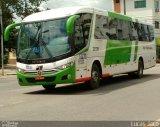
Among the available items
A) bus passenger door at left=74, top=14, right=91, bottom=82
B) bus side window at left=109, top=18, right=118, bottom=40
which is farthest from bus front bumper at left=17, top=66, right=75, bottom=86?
bus side window at left=109, top=18, right=118, bottom=40

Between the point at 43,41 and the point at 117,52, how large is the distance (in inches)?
205

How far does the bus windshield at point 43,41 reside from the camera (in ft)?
53.3

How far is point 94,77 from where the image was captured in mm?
18062

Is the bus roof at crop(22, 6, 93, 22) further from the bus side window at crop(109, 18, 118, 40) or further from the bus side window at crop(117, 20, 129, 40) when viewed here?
the bus side window at crop(117, 20, 129, 40)

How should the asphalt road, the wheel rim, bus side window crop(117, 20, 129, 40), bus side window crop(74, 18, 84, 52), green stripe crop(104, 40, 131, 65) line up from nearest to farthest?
1. the asphalt road
2. bus side window crop(74, 18, 84, 52)
3. the wheel rim
4. green stripe crop(104, 40, 131, 65)
5. bus side window crop(117, 20, 129, 40)

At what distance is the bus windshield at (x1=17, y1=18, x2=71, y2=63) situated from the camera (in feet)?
53.3

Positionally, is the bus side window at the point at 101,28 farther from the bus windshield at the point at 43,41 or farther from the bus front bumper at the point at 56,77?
the bus front bumper at the point at 56,77

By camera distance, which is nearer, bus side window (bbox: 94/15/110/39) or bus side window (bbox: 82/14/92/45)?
bus side window (bbox: 82/14/92/45)

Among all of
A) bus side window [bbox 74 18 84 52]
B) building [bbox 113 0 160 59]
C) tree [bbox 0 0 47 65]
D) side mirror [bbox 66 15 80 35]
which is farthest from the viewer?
building [bbox 113 0 160 59]

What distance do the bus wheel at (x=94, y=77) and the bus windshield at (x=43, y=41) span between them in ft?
6.98

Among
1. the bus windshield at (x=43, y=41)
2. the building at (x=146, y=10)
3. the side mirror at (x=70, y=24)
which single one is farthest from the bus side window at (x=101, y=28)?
the building at (x=146, y=10)

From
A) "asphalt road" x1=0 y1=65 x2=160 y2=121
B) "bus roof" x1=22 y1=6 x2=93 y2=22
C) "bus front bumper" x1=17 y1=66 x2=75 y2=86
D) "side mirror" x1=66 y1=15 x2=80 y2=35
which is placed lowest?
"asphalt road" x1=0 y1=65 x2=160 y2=121

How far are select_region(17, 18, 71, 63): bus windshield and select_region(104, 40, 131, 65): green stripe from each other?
11.4 feet

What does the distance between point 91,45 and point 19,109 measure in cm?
610
